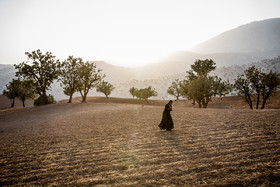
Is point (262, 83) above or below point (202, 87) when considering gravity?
above

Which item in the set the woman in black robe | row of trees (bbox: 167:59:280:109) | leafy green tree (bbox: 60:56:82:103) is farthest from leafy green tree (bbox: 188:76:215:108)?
leafy green tree (bbox: 60:56:82:103)

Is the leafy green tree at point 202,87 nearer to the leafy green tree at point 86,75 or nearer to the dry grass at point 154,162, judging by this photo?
A: the dry grass at point 154,162

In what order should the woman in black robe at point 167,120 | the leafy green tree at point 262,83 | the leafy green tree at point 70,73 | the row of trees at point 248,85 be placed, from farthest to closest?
the leafy green tree at point 70,73, the row of trees at point 248,85, the leafy green tree at point 262,83, the woman in black robe at point 167,120

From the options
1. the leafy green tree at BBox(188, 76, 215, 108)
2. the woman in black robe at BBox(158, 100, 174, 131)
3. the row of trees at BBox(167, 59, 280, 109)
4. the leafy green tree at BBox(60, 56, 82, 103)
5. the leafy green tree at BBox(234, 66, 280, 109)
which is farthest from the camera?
the leafy green tree at BBox(60, 56, 82, 103)

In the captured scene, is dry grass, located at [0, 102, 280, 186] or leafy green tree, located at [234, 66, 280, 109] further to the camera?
leafy green tree, located at [234, 66, 280, 109]

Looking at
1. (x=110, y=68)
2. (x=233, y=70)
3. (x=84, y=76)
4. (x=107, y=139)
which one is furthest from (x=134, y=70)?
(x=107, y=139)

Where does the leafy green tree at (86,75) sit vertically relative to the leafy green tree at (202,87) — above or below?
above

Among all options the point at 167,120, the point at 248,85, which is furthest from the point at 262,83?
the point at 167,120

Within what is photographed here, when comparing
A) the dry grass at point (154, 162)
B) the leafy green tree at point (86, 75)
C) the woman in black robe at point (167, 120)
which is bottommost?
the dry grass at point (154, 162)

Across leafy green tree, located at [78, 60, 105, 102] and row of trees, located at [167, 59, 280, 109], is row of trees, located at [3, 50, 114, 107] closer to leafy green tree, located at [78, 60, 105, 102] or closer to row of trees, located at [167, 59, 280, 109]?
leafy green tree, located at [78, 60, 105, 102]

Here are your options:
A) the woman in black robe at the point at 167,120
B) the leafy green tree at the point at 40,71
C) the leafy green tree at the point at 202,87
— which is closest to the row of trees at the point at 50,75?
the leafy green tree at the point at 40,71

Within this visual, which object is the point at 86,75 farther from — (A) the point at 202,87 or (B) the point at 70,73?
(A) the point at 202,87

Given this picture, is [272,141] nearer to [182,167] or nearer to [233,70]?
[182,167]

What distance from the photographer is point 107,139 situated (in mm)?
9500
